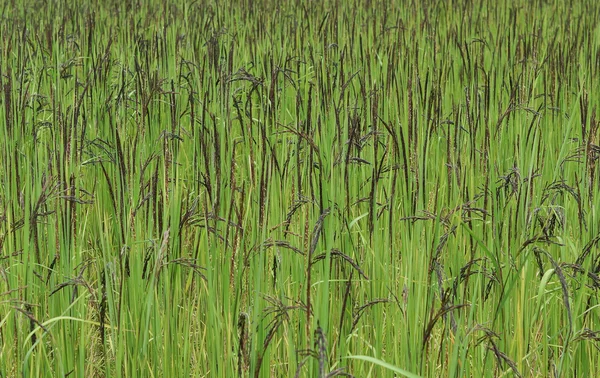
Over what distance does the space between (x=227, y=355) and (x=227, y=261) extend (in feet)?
0.76

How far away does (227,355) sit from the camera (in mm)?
1579

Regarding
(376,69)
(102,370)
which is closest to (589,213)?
(102,370)

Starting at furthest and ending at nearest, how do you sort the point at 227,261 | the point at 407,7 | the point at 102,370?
the point at 407,7 → the point at 102,370 → the point at 227,261

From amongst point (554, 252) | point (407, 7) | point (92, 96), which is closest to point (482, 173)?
point (554, 252)

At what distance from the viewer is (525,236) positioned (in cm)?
186

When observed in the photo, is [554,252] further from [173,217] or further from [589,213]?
[173,217]

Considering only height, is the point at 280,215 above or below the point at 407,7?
below

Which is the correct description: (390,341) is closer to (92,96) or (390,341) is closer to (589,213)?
(589,213)

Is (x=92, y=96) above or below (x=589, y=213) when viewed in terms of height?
above

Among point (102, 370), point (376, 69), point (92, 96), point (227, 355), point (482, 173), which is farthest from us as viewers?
point (376, 69)

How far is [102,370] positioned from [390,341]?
0.74 m

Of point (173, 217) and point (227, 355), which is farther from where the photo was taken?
point (173, 217)

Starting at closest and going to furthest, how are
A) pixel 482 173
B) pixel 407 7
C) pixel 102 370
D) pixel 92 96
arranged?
pixel 102 370 → pixel 482 173 → pixel 92 96 → pixel 407 7

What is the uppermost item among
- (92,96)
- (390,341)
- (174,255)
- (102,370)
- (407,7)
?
(407,7)
